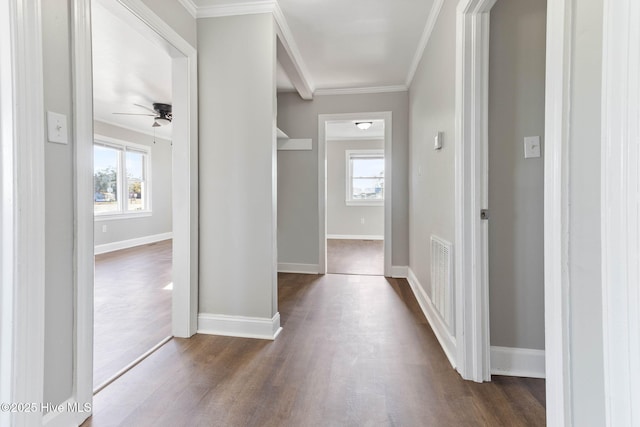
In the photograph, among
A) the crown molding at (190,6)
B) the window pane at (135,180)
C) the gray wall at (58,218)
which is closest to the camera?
the gray wall at (58,218)

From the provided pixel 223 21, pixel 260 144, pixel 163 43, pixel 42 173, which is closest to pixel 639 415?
pixel 42 173

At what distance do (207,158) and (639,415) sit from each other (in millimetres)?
2297

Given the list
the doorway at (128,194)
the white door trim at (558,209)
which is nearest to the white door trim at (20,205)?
the doorway at (128,194)

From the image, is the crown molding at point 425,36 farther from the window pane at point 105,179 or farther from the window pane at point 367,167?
the window pane at point 105,179

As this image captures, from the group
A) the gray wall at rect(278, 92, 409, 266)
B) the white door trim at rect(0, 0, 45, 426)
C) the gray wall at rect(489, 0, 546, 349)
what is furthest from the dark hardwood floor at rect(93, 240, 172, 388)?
the gray wall at rect(489, 0, 546, 349)

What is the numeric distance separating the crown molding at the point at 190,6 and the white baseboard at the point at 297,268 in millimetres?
2800

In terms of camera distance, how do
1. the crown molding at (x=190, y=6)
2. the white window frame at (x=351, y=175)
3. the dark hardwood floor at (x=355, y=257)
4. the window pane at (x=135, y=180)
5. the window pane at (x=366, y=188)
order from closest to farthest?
1. the crown molding at (x=190, y=6)
2. the dark hardwood floor at (x=355, y=257)
3. the window pane at (x=135, y=180)
4. the white window frame at (x=351, y=175)
5. the window pane at (x=366, y=188)

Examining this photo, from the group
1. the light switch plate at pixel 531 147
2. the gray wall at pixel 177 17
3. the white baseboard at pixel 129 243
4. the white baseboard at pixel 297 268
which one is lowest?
the white baseboard at pixel 297 268

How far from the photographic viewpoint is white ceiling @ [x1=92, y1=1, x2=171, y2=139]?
2365 mm

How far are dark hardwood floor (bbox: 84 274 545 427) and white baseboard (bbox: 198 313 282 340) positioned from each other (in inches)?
2.4

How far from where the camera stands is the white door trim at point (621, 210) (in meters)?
0.59

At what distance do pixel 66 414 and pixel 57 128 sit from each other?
1199mm

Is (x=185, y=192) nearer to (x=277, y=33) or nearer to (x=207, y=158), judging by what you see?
(x=207, y=158)

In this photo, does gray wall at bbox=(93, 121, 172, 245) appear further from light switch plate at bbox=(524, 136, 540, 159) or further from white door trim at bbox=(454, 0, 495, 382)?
light switch plate at bbox=(524, 136, 540, 159)
